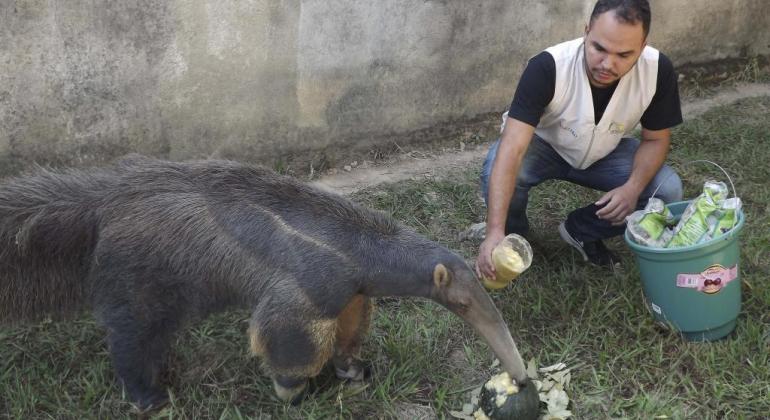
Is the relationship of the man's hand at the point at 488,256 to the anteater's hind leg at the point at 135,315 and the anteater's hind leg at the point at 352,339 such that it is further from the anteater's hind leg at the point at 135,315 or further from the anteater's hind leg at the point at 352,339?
the anteater's hind leg at the point at 135,315

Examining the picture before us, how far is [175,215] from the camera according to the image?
355cm

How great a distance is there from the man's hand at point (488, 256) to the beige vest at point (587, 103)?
36.4 inches

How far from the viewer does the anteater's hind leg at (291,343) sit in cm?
345

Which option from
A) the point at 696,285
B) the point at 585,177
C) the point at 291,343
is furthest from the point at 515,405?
the point at 585,177

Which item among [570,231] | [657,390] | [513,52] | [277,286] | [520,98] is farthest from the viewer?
[513,52]

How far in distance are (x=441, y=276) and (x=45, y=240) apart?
1810 mm

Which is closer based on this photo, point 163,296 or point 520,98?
point 163,296

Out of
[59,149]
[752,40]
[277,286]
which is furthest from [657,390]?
[752,40]

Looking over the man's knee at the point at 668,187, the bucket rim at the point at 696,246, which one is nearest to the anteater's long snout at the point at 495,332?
the bucket rim at the point at 696,246

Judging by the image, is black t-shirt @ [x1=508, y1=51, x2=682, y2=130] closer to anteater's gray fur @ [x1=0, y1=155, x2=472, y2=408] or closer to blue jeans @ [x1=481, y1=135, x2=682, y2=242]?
blue jeans @ [x1=481, y1=135, x2=682, y2=242]

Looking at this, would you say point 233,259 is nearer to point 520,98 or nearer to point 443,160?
point 520,98

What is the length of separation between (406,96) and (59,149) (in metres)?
2.73

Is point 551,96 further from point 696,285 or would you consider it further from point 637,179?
point 696,285

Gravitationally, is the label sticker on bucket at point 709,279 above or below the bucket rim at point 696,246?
below
